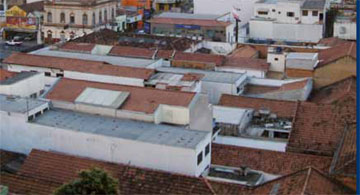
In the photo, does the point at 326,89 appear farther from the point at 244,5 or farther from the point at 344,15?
the point at 244,5

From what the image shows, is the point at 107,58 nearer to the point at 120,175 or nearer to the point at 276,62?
the point at 276,62

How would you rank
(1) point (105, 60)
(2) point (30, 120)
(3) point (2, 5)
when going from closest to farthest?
(2) point (30, 120), (1) point (105, 60), (3) point (2, 5)

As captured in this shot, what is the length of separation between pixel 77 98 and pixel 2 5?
79.8 ft

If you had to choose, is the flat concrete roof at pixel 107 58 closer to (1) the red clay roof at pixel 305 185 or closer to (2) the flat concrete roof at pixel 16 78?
(2) the flat concrete roof at pixel 16 78

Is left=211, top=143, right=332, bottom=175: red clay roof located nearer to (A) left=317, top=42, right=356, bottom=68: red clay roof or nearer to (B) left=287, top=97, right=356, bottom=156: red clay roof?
(B) left=287, top=97, right=356, bottom=156: red clay roof

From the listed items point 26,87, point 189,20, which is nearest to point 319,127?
point 26,87

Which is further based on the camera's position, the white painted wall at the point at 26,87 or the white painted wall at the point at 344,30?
the white painted wall at the point at 344,30

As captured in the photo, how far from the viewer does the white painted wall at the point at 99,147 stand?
1449 centimetres

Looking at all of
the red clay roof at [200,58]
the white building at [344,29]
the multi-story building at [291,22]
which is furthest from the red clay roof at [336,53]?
the multi-story building at [291,22]

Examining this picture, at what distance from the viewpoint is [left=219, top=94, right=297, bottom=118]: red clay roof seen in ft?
63.1

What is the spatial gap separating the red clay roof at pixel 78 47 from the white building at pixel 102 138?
31.8ft

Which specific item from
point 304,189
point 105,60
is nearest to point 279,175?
point 304,189

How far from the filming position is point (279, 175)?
580 inches

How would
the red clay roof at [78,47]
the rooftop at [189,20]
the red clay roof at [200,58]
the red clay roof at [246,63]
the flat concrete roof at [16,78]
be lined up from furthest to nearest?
the rooftop at [189,20] → the red clay roof at [78,47] → the red clay roof at [200,58] → the red clay roof at [246,63] → the flat concrete roof at [16,78]
